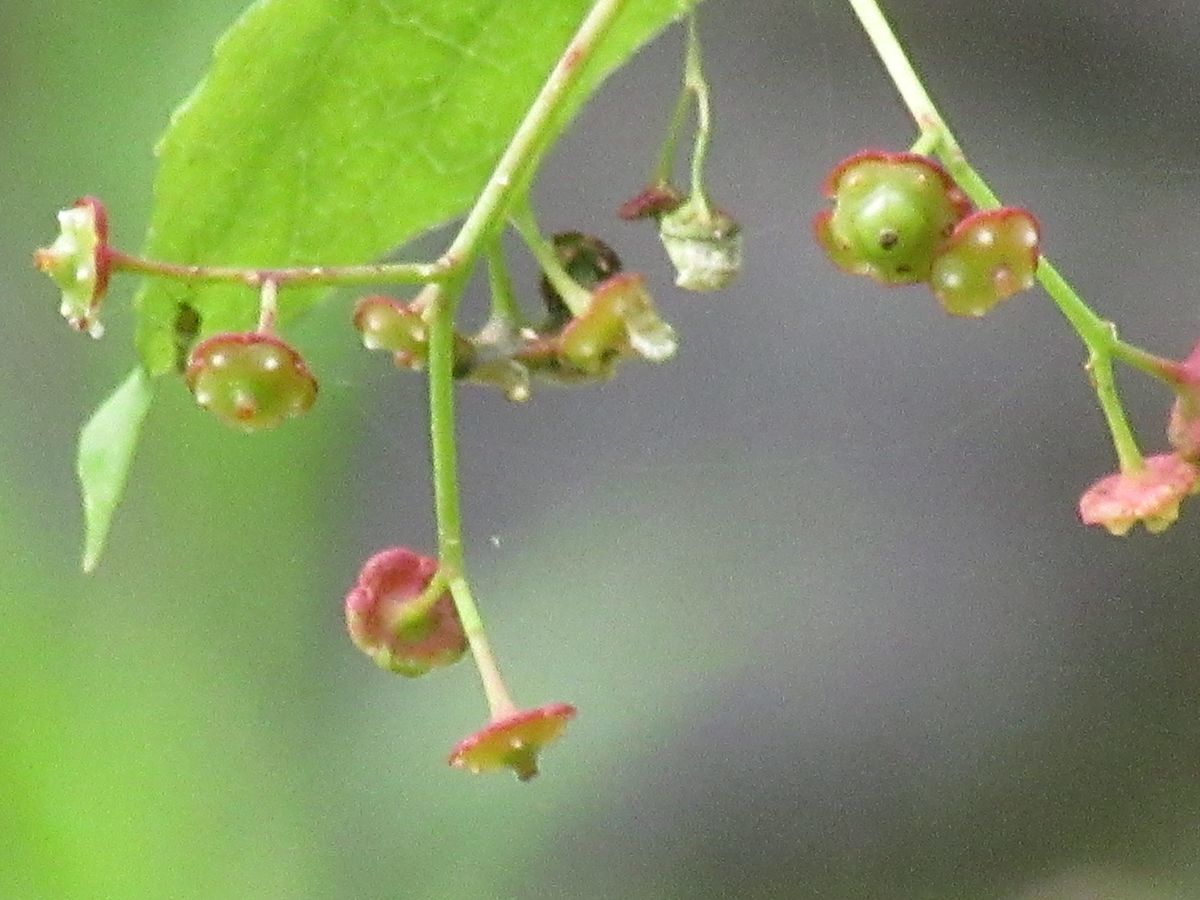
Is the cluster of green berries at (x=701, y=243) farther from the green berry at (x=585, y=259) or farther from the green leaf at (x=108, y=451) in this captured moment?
the green leaf at (x=108, y=451)

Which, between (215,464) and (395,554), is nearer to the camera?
(395,554)

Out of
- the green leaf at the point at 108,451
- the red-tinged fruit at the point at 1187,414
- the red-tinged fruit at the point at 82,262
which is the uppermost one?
the red-tinged fruit at the point at 82,262

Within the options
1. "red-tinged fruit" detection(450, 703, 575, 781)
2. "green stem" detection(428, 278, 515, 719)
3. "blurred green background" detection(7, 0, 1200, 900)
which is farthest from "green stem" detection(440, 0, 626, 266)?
"blurred green background" detection(7, 0, 1200, 900)

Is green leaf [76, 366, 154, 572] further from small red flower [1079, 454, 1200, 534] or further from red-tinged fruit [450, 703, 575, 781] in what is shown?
small red flower [1079, 454, 1200, 534]

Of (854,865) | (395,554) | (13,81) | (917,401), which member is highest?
(13,81)

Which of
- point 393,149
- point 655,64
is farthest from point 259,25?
point 655,64

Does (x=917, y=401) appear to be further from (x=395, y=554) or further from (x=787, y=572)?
(x=395, y=554)

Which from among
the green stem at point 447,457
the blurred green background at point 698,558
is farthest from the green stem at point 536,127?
the blurred green background at point 698,558
